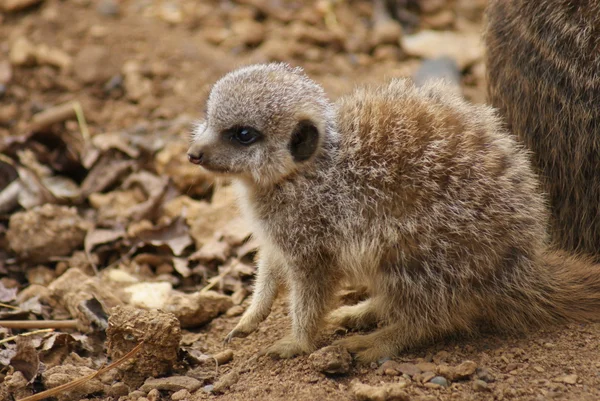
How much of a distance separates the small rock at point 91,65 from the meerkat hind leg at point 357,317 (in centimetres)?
376

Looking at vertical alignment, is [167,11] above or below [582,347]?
above

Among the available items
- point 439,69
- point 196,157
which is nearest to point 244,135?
point 196,157

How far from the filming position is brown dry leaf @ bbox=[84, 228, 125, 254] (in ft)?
16.3

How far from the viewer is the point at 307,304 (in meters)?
3.62

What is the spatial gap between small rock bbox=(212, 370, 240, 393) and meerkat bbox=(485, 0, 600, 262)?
187cm

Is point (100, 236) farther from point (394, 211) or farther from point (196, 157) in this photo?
point (394, 211)

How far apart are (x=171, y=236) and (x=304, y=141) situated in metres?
1.72

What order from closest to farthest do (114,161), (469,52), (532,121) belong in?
1. (532,121)
2. (114,161)
3. (469,52)

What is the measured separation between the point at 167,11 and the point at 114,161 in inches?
92.6

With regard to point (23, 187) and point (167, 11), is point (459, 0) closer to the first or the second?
point (167, 11)

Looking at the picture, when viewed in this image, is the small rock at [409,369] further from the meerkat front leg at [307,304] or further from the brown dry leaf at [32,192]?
the brown dry leaf at [32,192]

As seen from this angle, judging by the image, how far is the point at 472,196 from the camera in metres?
3.54

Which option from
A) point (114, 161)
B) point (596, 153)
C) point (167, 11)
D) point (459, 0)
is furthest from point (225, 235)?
point (459, 0)

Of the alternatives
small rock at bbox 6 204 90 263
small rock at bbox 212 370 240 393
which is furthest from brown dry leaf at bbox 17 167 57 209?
small rock at bbox 212 370 240 393
